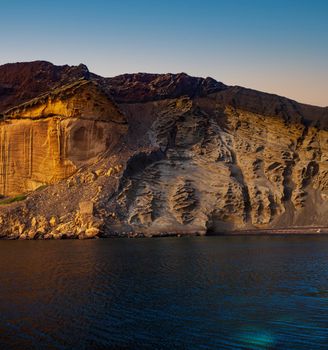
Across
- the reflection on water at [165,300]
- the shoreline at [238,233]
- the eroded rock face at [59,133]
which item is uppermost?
the eroded rock face at [59,133]

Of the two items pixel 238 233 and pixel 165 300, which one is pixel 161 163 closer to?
pixel 238 233

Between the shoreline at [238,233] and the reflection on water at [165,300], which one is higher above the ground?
the reflection on water at [165,300]

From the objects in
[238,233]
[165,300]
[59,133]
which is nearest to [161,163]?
[238,233]

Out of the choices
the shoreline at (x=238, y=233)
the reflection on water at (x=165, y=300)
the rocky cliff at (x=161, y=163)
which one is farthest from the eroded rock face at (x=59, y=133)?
the reflection on water at (x=165, y=300)

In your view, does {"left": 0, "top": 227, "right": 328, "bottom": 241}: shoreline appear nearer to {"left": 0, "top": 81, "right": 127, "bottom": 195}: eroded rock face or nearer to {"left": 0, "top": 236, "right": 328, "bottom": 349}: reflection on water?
{"left": 0, "top": 81, "right": 127, "bottom": 195}: eroded rock face

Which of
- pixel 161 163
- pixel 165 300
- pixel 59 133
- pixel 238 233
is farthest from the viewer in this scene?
pixel 59 133

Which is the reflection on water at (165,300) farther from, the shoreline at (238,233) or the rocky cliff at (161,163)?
the rocky cliff at (161,163)

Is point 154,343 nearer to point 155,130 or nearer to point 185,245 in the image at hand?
point 185,245
